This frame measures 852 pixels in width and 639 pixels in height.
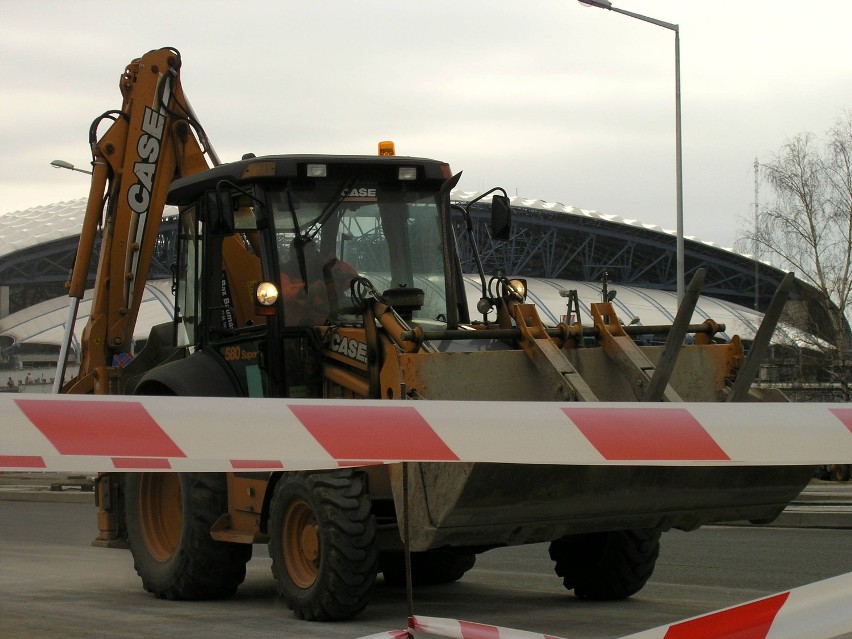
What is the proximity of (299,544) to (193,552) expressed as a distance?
1162 millimetres

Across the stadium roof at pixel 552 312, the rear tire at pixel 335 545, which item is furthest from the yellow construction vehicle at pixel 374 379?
the stadium roof at pixel 552 312

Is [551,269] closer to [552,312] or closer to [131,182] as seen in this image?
[552,312]

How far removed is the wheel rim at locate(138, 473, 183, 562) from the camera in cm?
963

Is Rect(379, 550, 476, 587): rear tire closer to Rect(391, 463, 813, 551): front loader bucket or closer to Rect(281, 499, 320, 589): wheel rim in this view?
Rect(281, 499, 320, 589): wheel rim

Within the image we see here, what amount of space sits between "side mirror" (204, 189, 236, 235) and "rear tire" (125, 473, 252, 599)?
1.60 m

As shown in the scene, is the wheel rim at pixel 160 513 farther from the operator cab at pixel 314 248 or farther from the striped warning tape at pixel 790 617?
the striped warning tape at pixel 790 617

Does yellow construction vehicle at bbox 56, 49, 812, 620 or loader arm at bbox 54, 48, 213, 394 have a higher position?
loader arm at bbox 54, 48, 213, 394

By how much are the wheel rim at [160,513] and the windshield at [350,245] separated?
1.86m

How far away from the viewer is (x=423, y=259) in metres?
9.19

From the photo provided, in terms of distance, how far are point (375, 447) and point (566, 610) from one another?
5.25 m

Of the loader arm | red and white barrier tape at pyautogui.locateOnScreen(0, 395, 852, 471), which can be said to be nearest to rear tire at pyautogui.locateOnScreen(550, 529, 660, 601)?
the loader arm

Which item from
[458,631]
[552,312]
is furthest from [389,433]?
[552,312]

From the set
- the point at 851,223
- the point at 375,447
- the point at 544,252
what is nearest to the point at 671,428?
the point at 375,447

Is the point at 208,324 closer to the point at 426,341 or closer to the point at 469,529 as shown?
the point at 426,341
